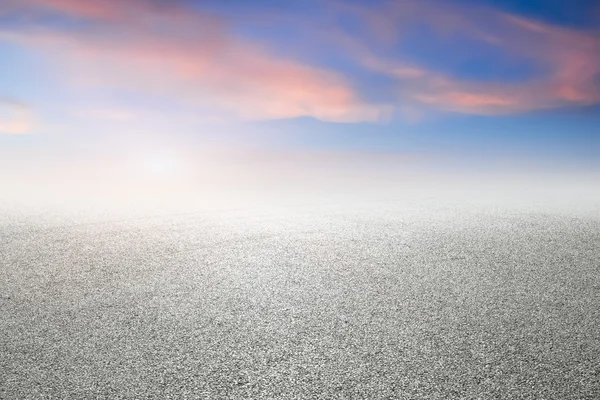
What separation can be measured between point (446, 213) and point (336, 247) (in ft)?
25.6

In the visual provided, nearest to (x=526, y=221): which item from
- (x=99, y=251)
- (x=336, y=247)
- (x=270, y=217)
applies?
(x=336, y=247)

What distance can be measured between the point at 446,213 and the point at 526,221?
119 inches

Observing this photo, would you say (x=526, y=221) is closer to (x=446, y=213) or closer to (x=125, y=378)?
(x=446, y=213)

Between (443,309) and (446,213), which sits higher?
(446,213)

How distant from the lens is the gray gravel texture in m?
4.12

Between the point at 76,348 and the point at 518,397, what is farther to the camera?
the point at 76,348

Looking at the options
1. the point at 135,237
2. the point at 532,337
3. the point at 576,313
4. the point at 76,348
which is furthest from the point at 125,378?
the point at 135,237

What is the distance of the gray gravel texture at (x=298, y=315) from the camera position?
4.12m

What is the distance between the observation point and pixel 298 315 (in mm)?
5820

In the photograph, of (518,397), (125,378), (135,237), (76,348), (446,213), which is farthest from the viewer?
(446,213)

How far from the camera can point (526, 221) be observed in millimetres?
13727

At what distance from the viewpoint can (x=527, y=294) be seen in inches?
269

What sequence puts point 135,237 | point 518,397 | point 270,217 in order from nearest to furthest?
point 518,397 → point 135,237 → point 270,217

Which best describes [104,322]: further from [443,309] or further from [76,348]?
[443,309]
